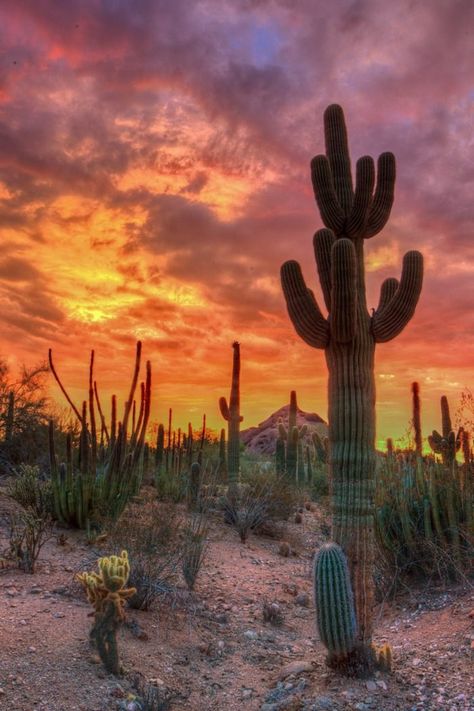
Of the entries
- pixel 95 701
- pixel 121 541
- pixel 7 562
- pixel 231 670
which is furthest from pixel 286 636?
pixel 7 562

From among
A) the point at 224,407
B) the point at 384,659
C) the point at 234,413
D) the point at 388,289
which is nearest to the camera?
the point at 384,659

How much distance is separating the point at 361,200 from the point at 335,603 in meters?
4.34

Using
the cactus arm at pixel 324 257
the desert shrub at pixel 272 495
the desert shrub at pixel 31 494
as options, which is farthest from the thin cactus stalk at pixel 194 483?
the cactus arm at pixel 324 257

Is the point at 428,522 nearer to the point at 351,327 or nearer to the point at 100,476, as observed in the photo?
the point at 351,327

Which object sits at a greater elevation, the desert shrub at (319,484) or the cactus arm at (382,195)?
the cactus arm at (382,195)

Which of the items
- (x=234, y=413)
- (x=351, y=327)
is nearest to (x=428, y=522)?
(x=351, y=327)

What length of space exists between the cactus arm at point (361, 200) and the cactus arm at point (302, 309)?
802 millimetres

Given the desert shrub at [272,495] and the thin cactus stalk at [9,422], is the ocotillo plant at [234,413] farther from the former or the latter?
the thin cactus stalk at [9,422]

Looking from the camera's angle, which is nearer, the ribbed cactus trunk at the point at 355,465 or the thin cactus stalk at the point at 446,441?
the ribbed cactus trunk at the point at 355,465

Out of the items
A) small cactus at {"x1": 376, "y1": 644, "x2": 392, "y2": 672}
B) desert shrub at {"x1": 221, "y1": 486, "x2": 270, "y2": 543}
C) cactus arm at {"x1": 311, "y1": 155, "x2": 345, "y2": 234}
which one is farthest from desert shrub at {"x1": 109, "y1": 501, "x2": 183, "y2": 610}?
cactus arm at {"x1": 311, "y1": 155, "x2": 345, "y2": 234}

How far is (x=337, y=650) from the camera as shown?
5719 millimetres

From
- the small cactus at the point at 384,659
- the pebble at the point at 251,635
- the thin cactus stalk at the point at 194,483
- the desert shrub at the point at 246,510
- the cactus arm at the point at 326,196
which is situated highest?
the cactus arm at the point at 326,196

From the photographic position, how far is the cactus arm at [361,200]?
721 cm

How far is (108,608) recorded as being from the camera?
554 cm
